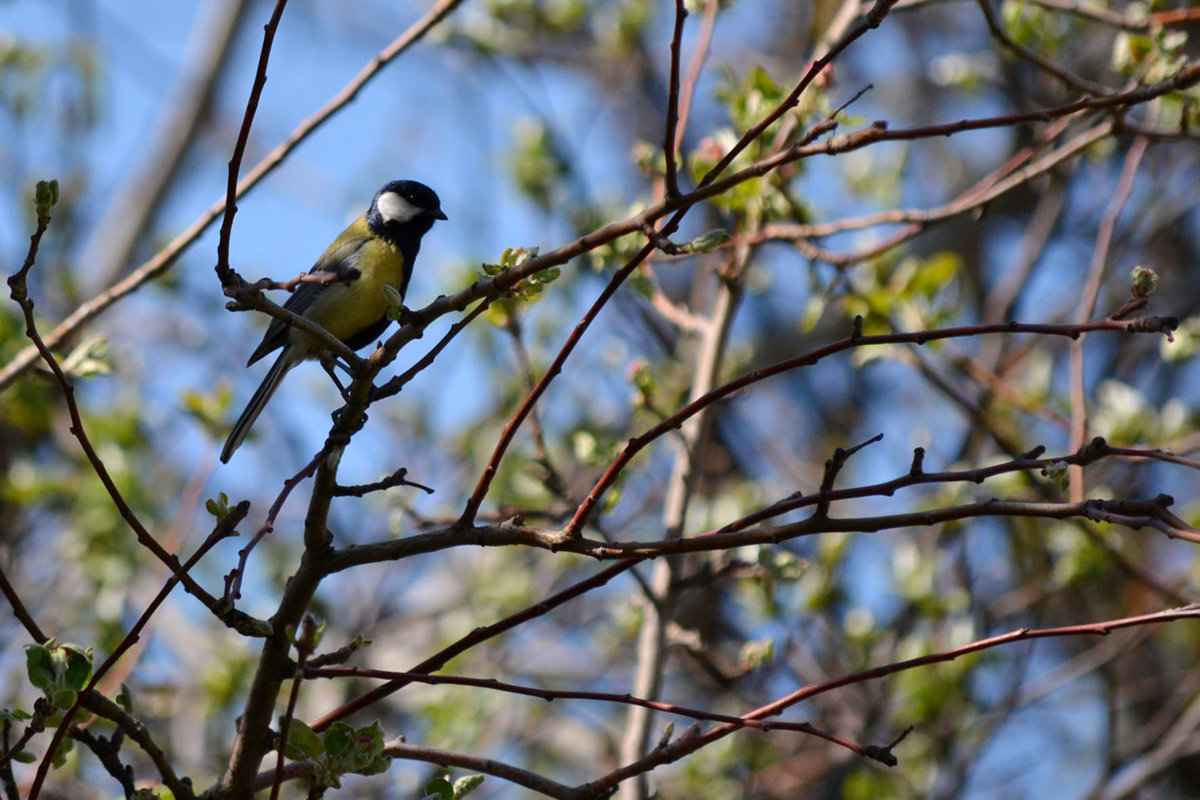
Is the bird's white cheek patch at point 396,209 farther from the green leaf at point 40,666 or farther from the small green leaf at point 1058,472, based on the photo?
the small green leaf at point 1058,472

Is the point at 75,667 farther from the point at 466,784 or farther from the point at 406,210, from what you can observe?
the point at 406,210

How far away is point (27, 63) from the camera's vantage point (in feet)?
21.7

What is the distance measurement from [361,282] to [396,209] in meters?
0.52

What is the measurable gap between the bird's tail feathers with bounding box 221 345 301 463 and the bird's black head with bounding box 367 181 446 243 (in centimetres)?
68

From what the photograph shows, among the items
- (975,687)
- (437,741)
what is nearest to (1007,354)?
(975,687)

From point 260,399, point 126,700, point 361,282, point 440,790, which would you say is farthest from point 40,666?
point 361,282

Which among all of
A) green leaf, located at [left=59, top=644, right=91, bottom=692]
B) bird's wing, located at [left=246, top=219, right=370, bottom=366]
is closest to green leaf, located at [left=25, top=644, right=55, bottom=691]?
green leaf, located at [left=59, top=644, right=91, bottom=692]

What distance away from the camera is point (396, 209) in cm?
438

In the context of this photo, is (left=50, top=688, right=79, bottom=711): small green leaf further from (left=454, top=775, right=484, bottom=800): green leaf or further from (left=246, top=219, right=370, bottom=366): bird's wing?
(left=246, top=219, right=370, bottom=366): bird's wing

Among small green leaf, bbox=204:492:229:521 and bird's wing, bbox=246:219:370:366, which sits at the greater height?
bird's wing, bbox=246:219:370:366

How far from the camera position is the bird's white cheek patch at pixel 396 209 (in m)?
4.36

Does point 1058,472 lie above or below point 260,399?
below

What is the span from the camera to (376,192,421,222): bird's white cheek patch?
172 inches

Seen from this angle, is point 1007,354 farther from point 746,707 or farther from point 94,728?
point 94,728
